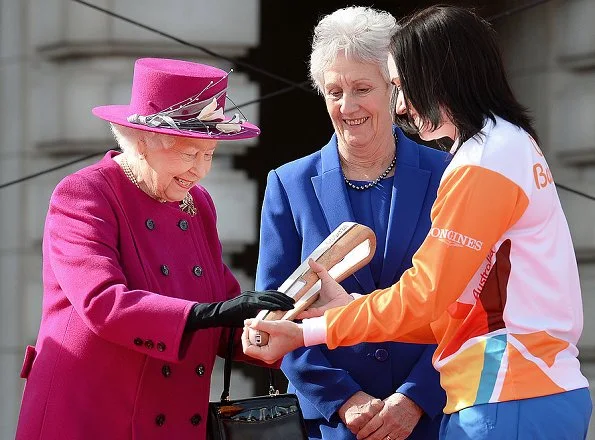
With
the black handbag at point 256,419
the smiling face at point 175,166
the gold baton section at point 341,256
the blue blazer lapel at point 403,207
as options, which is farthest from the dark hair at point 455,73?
the black handbag at point 256,419

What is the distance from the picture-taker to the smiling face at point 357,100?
3234 mm

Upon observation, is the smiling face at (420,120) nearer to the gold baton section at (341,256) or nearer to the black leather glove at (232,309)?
the gold baton section at (341,256)

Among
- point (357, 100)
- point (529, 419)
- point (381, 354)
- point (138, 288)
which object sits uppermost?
point (357, 100)

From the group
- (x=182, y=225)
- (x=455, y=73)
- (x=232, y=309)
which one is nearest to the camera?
(x=455, y=73)

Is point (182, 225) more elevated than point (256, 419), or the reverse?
point (182, 225)

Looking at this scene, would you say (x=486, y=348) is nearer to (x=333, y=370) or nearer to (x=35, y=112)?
(x=333, y=370)

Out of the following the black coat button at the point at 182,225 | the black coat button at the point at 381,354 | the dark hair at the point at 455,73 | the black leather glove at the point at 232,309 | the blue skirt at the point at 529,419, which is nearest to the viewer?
the blue skirt at the point at 529,419

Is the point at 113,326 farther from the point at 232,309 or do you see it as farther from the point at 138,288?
the point at 232,309

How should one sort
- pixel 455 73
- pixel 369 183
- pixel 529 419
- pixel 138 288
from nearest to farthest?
pixel 529 419 < pixel 455 73 < pixel 138 288 < pixel 369 183

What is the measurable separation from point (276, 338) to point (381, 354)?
51cm

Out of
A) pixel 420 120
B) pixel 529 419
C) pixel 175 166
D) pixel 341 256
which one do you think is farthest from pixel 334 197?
pixel 529 419

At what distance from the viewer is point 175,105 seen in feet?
9.43

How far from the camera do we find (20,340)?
470 cm

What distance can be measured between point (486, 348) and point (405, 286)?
0.20m
